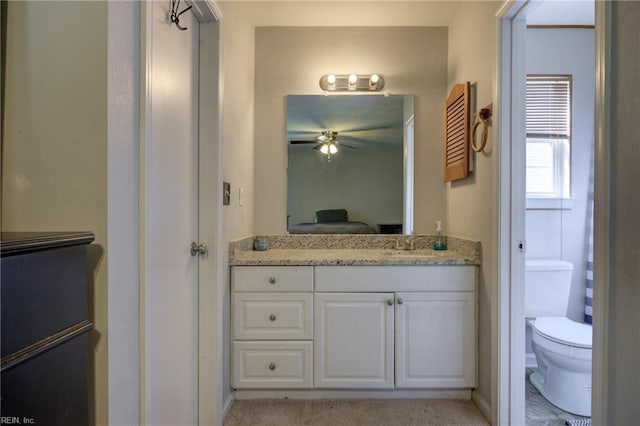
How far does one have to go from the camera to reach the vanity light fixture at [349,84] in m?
→ 2.38

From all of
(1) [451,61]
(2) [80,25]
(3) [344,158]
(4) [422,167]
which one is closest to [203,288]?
(2) [80,25]

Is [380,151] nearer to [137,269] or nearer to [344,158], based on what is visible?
[344,158]

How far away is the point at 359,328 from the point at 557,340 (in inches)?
44.0

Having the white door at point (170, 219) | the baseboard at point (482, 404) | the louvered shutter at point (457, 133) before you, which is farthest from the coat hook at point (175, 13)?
the baseboard at point (482, 404)

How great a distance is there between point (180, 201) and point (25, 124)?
2.10ft

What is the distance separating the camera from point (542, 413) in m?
1.82

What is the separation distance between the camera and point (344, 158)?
7.87 ft

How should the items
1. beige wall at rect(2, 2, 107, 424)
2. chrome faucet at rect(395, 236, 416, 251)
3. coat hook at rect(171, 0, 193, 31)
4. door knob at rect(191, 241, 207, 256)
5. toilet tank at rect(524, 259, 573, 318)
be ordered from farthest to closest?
chrome faucet at rect(395, 236, 416, 251), toilet tank at rect(524, 259, 573, 318), door knob at rect(191, 241, 207, 256), coat hook at rect(171, 0, 193, 31), beige wall at rect(2, 2, 107, 424)

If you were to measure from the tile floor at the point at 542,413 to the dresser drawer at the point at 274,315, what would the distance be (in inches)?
51.6

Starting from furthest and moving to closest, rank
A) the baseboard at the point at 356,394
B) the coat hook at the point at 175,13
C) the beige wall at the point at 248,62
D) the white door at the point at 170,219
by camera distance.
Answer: the baseboard at the point at 356,394
the beige wall at the point at 248,62
the coat hook at the point at 175,13
the white door at the point at 170,219

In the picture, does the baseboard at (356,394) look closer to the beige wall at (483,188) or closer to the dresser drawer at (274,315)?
the beige wall at (483,188)

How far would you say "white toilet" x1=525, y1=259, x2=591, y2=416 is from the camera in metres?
1.80

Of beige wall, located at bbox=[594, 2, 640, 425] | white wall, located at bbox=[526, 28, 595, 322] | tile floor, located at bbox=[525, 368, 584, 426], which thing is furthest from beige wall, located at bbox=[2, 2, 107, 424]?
white wall, located at bbox=[526, 28, 595, 322]

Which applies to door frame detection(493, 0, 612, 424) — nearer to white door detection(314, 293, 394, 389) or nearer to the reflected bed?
white door detection(314, 293, 394, 389)
